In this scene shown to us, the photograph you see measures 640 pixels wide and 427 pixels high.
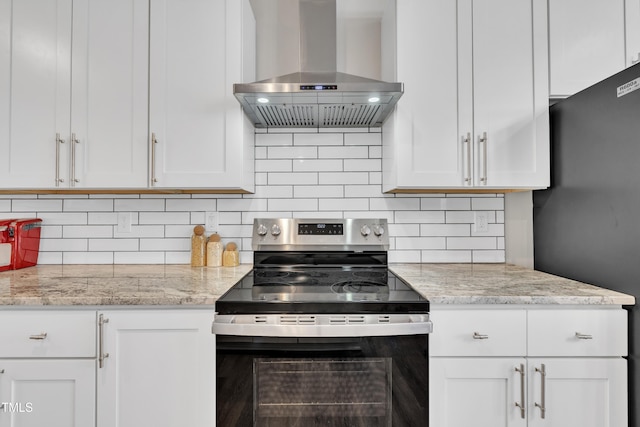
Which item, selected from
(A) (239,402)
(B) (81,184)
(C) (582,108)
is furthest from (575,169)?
(B) (81,184)

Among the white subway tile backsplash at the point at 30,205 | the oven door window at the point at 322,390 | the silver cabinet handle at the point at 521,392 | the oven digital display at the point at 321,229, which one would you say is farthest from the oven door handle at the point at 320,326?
the white subway tile backsplash at the point at 30,205

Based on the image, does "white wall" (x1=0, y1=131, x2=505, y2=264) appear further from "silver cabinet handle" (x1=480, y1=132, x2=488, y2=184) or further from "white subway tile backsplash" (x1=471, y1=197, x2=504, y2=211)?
"silver cabinet handle" (x1=480, y1=132, x2=488, y2=184)

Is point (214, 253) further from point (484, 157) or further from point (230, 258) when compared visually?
point (484, 157)

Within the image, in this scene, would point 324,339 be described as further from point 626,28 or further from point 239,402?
point 626,28

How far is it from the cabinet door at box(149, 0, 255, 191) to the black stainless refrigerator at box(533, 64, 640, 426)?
1512 mm

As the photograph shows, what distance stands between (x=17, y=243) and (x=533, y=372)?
8.17 feet

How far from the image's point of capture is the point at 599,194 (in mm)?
1460

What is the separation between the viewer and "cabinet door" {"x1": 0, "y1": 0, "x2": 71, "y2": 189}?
173 centimetres

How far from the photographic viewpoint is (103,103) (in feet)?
5.68

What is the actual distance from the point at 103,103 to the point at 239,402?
1.48 meters

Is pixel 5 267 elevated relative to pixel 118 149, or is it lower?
lower

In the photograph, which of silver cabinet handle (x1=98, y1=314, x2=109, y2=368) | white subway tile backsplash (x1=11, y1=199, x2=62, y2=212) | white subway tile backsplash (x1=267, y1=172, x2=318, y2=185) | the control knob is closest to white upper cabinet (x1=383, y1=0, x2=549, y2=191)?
the control knob

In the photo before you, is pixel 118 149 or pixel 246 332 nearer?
pixel 246 332

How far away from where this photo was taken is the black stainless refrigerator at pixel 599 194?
1.31 m
